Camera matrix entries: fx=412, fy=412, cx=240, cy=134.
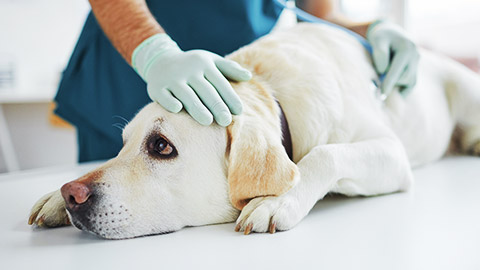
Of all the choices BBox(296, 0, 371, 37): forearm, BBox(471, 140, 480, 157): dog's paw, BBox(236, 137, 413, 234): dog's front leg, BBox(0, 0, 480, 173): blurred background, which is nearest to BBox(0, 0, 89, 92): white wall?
BBox(0, 0, 480, 173): blurred background

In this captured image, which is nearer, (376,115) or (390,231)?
(390,231)

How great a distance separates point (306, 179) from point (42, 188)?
3.15 feet

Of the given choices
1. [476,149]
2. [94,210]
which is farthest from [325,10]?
[94,210]

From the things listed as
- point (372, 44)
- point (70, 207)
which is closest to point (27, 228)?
point (70, 207)

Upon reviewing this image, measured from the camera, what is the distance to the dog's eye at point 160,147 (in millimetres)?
988

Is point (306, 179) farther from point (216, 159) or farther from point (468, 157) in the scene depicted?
point (468, 157)

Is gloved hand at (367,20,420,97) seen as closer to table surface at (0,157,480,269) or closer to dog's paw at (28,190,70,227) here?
table surface at (0,157,480,269)

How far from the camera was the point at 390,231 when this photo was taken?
2.99ft

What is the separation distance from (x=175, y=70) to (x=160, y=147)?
23 centimetres

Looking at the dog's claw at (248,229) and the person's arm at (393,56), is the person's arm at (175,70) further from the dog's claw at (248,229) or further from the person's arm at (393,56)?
the person's arm at (393,56)

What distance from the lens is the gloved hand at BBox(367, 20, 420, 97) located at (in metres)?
1.53

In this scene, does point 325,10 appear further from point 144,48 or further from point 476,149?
point 144,48

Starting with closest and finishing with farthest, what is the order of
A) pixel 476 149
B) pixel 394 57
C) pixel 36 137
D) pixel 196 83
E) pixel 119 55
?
1. pixel 196 83
2. pixel 394 57
3. pixel 119 55
4. pixel 476 149
5. pixel 36 137

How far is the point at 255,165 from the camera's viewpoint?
0.95 m
